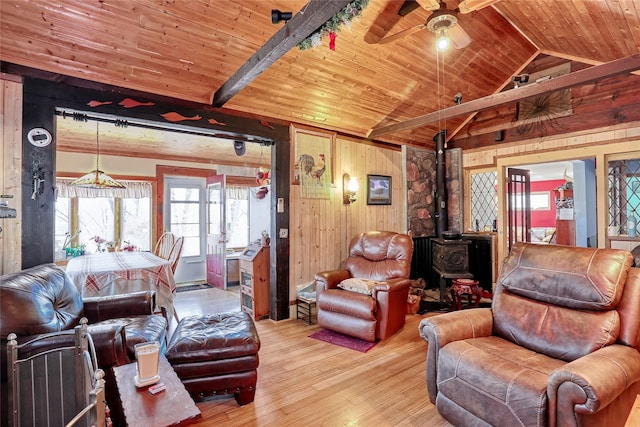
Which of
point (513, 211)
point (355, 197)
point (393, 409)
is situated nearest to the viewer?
point (393, 409)

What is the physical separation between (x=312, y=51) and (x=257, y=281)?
2805mm

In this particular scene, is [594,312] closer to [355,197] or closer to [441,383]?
[441,383]

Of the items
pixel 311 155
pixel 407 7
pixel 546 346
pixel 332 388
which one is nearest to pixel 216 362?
pixel 332 388

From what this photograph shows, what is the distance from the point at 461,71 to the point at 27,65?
477cm

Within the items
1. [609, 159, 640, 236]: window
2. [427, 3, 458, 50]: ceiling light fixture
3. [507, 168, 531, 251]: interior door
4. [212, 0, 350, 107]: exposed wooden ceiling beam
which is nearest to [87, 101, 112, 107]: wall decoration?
[212, 0, 350, 107]: exposed wooden ceiling beam

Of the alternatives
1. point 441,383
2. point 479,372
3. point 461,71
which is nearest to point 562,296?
point 479,372

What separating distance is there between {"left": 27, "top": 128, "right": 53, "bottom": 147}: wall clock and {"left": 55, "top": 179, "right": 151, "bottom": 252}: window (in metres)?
3.05

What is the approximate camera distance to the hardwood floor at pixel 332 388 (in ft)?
7.02

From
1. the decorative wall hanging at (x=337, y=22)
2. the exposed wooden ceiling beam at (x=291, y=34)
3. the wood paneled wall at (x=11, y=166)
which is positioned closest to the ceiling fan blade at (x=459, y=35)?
the decorative wall hanging at (x=337, y=22)

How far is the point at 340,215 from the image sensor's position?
4762 millimetres

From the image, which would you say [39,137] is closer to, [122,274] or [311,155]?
[122,274]

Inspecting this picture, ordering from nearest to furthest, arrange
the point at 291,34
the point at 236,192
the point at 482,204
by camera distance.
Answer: the point at 291,34 < the point at 482,204 < the point at 236,192

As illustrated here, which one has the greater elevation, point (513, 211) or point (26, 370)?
point (513, 211)

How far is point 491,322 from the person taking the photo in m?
2.38
